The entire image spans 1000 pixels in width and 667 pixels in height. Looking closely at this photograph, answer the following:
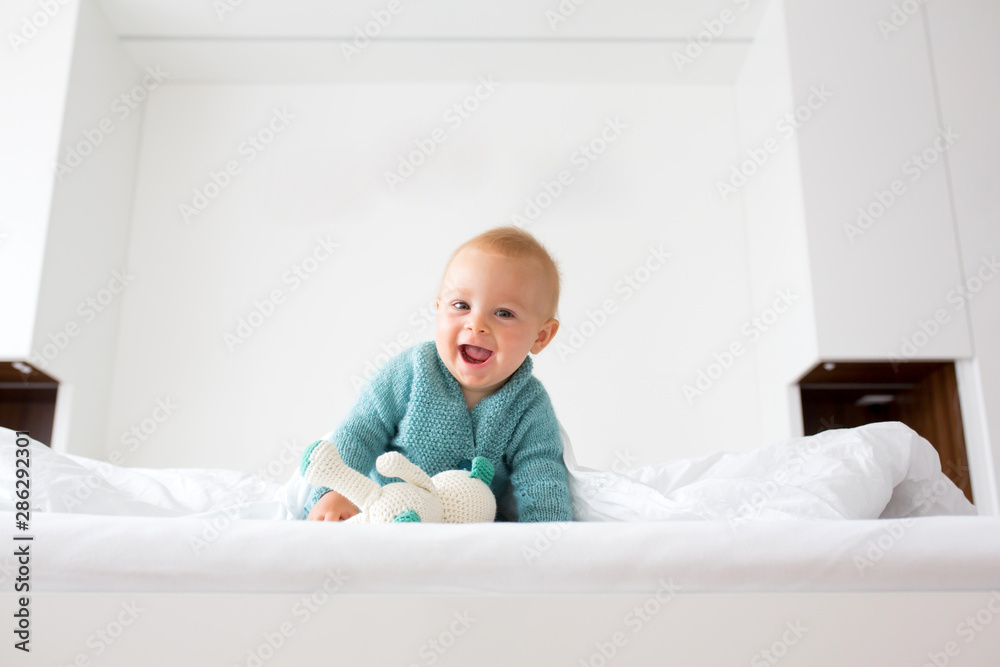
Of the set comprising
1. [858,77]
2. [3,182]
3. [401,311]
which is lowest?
[401,311]

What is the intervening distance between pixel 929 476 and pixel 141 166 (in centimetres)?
264

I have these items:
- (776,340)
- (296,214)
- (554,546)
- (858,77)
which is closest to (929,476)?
(554,546)

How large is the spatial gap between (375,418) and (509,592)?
1.93 feet

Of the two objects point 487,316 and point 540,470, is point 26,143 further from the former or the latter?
point 540,470

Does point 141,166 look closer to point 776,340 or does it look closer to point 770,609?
point 776,340

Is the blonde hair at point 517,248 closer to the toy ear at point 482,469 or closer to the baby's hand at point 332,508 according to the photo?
the toy ear at point 482,469

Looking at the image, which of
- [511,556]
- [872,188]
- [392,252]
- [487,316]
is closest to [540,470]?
[487,316]

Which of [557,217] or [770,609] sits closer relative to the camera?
[770,609]

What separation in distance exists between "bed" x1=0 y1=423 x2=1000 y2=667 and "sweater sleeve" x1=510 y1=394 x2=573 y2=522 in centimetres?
39

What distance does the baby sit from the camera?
117 cm

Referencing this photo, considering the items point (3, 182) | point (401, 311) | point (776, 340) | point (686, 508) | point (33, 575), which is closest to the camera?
point (33, 575)

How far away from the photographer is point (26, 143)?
7.73 ft

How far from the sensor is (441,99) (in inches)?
116

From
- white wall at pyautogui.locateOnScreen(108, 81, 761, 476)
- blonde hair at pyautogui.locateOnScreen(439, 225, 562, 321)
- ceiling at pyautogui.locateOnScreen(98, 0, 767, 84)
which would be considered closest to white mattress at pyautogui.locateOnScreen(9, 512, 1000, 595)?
blonde hair at pyautogui.locateOnScreen(439, 225, 562, 321)
